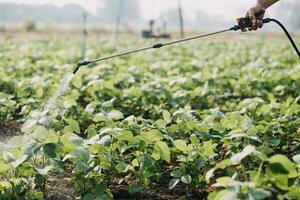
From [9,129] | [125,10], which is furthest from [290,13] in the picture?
[9,129]

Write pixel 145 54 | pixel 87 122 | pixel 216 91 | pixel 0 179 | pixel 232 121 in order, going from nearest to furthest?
pixel 0 179 < pixel 232 121 < pixel 87 122 < pixel 216 91 < pixel 145 54

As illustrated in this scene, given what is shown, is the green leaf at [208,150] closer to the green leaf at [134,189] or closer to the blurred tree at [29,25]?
the green leaf at [134,189]

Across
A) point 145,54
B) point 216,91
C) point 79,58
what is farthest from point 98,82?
point 145,54

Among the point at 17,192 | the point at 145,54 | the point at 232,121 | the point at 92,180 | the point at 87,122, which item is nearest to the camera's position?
the point at 17,192

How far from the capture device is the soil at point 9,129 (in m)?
4.04

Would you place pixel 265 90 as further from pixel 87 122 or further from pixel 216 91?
pixel 87 122

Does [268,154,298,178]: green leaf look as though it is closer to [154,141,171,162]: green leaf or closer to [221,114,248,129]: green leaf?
[154,141,171,162]: green leaf

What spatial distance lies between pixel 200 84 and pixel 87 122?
6.25ft

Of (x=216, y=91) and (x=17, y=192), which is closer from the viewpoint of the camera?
(x=17, y=192)

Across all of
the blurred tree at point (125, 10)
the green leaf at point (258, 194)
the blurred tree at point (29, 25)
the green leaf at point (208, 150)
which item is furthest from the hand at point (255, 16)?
the blurred tree at point (125, 10)

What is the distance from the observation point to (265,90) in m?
5.64

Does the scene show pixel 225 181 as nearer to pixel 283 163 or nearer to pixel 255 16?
pixel 283 163

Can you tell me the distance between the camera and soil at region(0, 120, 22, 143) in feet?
13.3

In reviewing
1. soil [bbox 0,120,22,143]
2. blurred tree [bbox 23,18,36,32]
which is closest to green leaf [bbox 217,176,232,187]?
soil [bbox 0,120,22,143]
